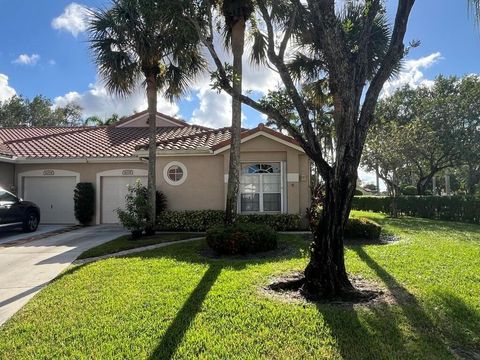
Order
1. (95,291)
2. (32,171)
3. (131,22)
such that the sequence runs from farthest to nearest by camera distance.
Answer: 1. (32,171)
2. (131,22)
3. (95,291)

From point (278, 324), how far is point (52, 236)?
37.1 feet

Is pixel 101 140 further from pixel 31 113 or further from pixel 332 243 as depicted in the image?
pixel 31 113

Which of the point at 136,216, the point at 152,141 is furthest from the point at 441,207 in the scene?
the point at 136,216

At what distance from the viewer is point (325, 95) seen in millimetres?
15234

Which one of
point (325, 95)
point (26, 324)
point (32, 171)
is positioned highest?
point (325, 95)

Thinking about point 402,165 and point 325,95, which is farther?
point 402,165

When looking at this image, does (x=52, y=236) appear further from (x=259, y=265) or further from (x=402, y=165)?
(x=402, y=165)

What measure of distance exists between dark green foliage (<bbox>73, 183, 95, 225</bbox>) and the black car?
2.11 m

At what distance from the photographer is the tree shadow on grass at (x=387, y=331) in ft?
13.6

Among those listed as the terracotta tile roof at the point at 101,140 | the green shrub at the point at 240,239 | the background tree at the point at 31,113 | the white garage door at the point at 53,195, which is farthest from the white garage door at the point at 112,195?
the background tree at the point at 31,113

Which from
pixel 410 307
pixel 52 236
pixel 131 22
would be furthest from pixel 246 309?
pixel 52 236

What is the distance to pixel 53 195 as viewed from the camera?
17.5 metres

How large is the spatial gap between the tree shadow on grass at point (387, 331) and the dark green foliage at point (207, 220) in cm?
831

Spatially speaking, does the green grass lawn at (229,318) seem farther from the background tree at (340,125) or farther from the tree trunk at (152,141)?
the tree trunk at (152,141)
